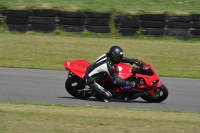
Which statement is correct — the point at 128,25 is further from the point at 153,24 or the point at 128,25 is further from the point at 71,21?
the point at 71,21

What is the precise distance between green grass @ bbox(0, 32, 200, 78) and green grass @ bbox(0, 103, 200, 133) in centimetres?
570

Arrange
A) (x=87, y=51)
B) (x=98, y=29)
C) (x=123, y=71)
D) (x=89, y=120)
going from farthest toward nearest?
(x=98, y=29) < (x=87, y=51) < (x=123, y=71) < (x=89, y=120)

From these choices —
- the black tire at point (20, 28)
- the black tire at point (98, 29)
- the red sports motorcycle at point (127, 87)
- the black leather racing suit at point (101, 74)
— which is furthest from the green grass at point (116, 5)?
the black leather racing suit at point (101, 74)

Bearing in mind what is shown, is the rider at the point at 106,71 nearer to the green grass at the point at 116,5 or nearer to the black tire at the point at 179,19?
the black tire at the point at 179,19

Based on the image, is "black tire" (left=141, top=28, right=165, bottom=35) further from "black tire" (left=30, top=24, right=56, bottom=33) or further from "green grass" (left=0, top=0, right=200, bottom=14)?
"black tire" (left=30, top=24, right=56, bottom=33)

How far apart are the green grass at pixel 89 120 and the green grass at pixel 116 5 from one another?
488 inches

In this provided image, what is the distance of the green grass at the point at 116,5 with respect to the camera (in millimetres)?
21000

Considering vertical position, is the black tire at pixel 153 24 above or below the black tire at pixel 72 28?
above

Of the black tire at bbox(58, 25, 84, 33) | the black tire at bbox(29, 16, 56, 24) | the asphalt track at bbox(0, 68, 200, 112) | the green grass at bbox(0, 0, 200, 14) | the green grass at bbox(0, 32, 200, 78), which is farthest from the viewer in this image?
the green grass at bbox(0, 0, 200, 14)

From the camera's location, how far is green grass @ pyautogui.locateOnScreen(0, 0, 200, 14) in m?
21.0

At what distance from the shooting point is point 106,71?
33.2 ft

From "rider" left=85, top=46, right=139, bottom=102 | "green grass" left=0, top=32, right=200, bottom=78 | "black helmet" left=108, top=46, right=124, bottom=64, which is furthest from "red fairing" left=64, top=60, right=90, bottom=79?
"green grass" left=0, top=32, right=200, bottom=78

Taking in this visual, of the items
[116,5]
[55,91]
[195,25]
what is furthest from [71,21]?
[55,91]

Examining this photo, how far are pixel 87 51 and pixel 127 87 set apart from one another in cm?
739
